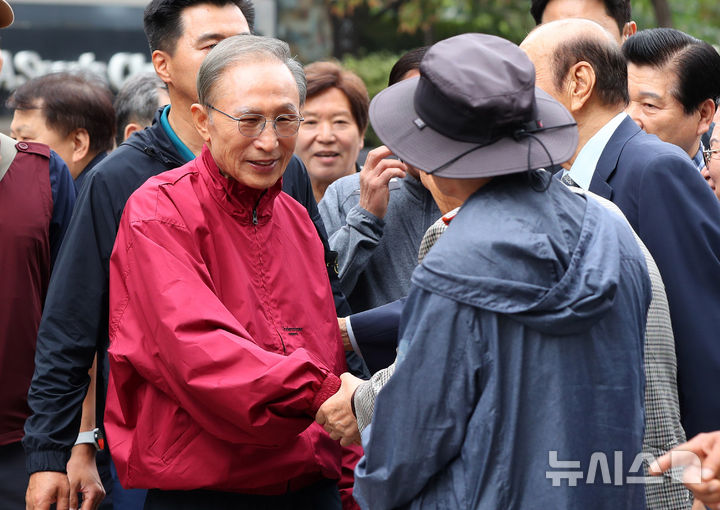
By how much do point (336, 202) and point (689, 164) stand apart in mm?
1745

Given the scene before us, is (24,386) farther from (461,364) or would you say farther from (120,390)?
(461,364)

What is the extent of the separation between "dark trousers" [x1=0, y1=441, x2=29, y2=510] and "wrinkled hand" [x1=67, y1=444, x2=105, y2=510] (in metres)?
0.39

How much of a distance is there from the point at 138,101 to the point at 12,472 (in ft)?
8.31

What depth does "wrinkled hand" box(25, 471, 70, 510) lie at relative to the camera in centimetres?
321

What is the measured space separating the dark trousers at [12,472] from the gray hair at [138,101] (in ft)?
7.45

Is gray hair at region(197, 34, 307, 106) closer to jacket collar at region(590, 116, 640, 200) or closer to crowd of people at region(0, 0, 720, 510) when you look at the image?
crowd of people at region(0, 0, 720, 510)

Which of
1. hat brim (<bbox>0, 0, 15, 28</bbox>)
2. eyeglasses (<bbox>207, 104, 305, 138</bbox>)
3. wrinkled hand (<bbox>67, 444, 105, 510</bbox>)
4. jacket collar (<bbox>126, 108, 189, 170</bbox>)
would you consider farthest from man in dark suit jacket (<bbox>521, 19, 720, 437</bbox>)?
hat brim (<bbox>0, 0, 15, 28</bbox>)

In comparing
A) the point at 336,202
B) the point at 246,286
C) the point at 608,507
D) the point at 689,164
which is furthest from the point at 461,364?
the point at 336,202

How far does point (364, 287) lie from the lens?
402cm

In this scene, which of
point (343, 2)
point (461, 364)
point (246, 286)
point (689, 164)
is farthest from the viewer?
point (343, 2)

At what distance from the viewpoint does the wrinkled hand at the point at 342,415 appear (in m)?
2.69

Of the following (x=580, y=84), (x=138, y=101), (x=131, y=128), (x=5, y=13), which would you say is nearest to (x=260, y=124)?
(x=580, y=84)

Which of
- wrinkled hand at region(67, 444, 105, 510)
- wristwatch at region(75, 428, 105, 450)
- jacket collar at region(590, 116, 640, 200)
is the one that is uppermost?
jacket collar at region(590, 116, 640, 200)

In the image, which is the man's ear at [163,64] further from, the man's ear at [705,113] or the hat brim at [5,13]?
the man's ear at [705,113]
